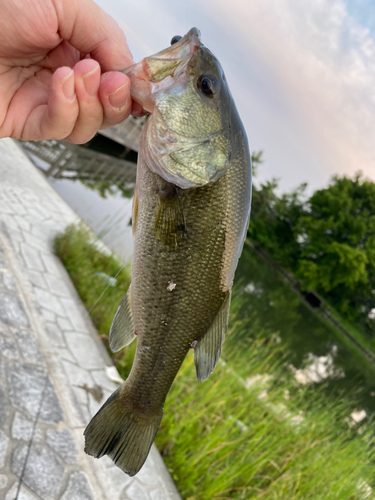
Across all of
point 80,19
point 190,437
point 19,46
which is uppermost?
point 80,19

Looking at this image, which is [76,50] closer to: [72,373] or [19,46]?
[19,46]

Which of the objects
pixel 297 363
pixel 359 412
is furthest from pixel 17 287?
pixel 359 412

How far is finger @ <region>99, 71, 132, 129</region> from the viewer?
134cm

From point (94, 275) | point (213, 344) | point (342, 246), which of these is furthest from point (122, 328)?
point (342, 246)

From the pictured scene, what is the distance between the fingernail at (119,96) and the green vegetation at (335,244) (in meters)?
34.3

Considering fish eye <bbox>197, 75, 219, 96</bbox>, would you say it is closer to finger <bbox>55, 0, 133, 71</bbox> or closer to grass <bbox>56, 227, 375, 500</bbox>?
finger <bbox>55, 0, 133, 71</bbox>

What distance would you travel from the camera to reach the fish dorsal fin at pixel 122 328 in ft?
5.18

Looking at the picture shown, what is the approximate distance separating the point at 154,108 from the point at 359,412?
18059mm

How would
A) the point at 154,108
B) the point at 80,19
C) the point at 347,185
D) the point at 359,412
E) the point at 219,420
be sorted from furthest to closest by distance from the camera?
the point at 347,185 → the point at 359,412 → the point at 219,420 → the point at 80,19 → the point at 154,108

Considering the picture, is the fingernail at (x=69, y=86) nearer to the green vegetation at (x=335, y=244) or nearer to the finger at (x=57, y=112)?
the finger at (x=57, y=112)

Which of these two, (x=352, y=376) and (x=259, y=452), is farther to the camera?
(x=352, y=376)

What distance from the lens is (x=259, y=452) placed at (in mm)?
3838

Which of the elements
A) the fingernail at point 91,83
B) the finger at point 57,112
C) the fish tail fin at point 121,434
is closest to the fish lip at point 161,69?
the fingernail at point 91,83

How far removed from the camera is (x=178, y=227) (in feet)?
4.87
